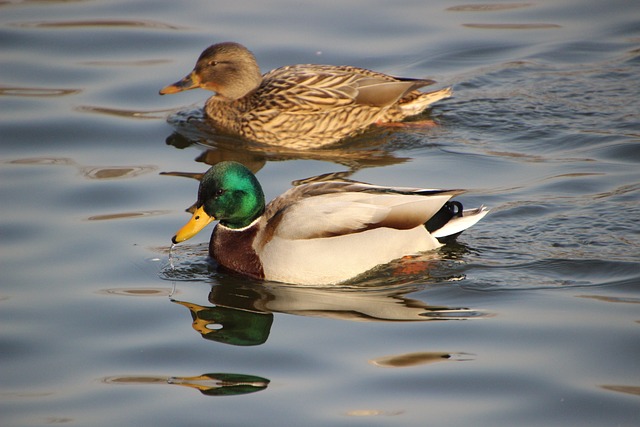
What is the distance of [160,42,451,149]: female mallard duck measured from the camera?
35.9 ft

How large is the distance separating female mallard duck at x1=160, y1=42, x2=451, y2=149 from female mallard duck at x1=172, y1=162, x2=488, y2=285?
8.67 ft

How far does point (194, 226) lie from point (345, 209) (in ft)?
3.75

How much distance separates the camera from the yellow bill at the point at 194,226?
26.4 feet

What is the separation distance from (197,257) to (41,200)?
184cm

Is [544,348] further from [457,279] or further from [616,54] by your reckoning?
[616,54]

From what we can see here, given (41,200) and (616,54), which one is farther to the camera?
(616,54)

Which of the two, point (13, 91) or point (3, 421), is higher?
point (13, 91)

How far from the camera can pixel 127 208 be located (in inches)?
368

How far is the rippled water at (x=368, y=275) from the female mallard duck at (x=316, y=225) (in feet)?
0.57

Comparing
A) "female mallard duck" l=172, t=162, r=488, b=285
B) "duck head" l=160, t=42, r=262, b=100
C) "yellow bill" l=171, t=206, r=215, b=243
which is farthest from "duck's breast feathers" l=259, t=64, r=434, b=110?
"yellow bill" l=171, t=206, r=215, b=243

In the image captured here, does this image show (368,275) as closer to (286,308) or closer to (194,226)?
(286,308)

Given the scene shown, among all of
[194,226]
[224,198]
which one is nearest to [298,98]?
[224,198]

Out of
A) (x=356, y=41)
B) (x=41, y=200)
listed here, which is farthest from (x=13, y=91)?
(x=356, y=41)

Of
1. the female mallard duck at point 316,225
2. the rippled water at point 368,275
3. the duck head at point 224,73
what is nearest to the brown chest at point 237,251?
the female mallard duck at point 316,225
